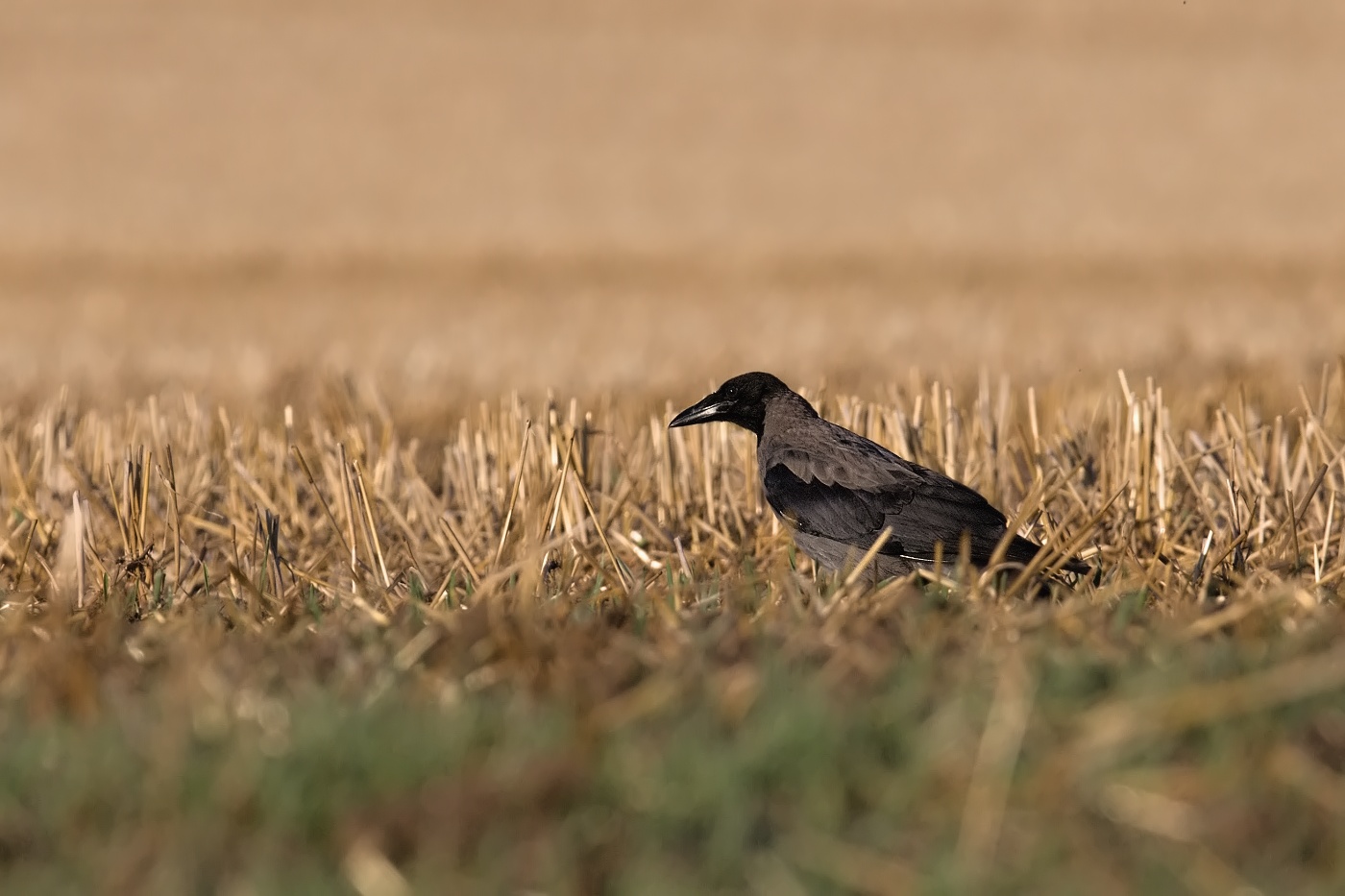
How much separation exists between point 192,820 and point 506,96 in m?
42.6

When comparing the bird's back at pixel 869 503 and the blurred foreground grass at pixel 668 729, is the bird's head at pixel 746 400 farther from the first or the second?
the blurred foreground grass at pixel 668 729

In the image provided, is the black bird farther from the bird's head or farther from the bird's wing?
the bird's head

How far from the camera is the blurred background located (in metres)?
16.6

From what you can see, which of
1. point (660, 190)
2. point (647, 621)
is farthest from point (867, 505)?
point (660, 190)

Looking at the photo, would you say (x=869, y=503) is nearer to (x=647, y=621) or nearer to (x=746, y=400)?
(x=746, y=400)

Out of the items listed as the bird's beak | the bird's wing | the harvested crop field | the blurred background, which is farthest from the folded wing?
the blurred background

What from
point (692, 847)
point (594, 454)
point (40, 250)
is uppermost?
point (692, 847)

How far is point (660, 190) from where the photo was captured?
3641 centimetres

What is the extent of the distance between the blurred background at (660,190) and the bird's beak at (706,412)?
5.20 m

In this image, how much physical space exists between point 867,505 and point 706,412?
2.98ft

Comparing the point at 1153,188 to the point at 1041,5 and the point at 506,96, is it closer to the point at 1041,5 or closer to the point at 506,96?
the point at 506,96

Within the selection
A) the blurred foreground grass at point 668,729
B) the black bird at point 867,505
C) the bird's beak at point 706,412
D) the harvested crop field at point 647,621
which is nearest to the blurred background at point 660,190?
the harvested crop field at point 647,621

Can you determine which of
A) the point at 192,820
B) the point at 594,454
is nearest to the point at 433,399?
the point at 594,454

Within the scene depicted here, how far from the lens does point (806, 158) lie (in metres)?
39.0
